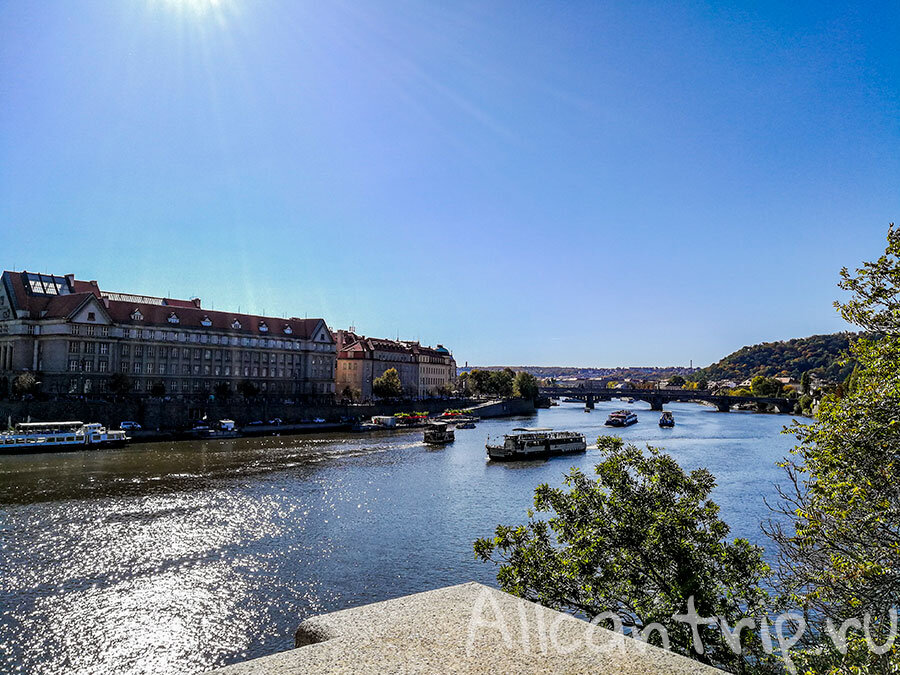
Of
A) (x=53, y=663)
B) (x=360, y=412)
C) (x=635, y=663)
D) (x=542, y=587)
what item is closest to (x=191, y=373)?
(x=360, y=412)

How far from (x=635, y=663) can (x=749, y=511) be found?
101ft

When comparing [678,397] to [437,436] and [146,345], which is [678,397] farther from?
[146,345]

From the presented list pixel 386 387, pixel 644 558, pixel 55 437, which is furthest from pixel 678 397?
pixel 644 558

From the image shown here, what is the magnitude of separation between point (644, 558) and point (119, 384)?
69734mm

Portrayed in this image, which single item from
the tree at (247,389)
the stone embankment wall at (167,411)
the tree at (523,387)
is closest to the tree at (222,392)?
the stone embankment wall at (167,411)

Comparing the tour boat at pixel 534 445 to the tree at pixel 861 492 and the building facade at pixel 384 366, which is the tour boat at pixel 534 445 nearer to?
the building facade at pixel 384 366

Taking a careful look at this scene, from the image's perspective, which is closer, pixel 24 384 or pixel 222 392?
pixel 24 384

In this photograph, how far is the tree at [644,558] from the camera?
11.1 metres

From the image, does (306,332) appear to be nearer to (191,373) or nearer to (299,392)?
(299,392)

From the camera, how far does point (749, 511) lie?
1284 inches

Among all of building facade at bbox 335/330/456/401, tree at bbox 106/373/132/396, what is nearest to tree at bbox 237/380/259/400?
tree at bbox 106/373/132/396

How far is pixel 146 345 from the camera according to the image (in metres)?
76.1

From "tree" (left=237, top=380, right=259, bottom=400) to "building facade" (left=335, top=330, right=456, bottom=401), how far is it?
2037 cm

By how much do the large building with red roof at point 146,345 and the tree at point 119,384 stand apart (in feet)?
0.50
